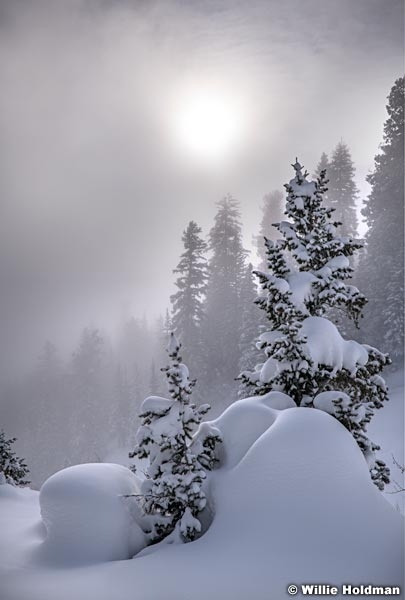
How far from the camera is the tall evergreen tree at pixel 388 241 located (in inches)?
978

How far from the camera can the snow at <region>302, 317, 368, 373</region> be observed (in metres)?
8.58

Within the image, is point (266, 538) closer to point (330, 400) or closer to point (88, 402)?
point (330, 400)

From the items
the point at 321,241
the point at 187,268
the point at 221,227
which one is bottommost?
the point at 321,241

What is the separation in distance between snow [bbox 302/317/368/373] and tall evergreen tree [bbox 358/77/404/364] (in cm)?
1778

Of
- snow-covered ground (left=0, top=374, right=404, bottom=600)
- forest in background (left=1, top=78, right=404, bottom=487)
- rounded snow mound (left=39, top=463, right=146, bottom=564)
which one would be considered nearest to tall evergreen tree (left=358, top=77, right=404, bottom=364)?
forest in background (left=1, top=78, right=404, bottom=487)

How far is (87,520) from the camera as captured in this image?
24.4 ft

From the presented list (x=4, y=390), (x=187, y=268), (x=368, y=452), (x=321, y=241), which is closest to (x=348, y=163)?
(x=187, y=268)

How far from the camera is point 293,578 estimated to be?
18.1 feet

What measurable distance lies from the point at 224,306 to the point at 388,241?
18136mm

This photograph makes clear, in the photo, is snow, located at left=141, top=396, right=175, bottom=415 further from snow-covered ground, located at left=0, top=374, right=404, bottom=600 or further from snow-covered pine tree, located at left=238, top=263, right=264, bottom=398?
snow-covered pine tree, located at left=238, top=263, right=264, bottom=398

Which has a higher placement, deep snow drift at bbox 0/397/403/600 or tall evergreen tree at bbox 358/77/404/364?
tall evergreen tree at bbox 358/77/404/364

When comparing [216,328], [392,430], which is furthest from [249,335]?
[392,430]

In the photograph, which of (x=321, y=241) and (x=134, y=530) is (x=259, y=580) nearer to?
(x=134, y=530)

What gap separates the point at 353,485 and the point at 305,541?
136 centimetres
